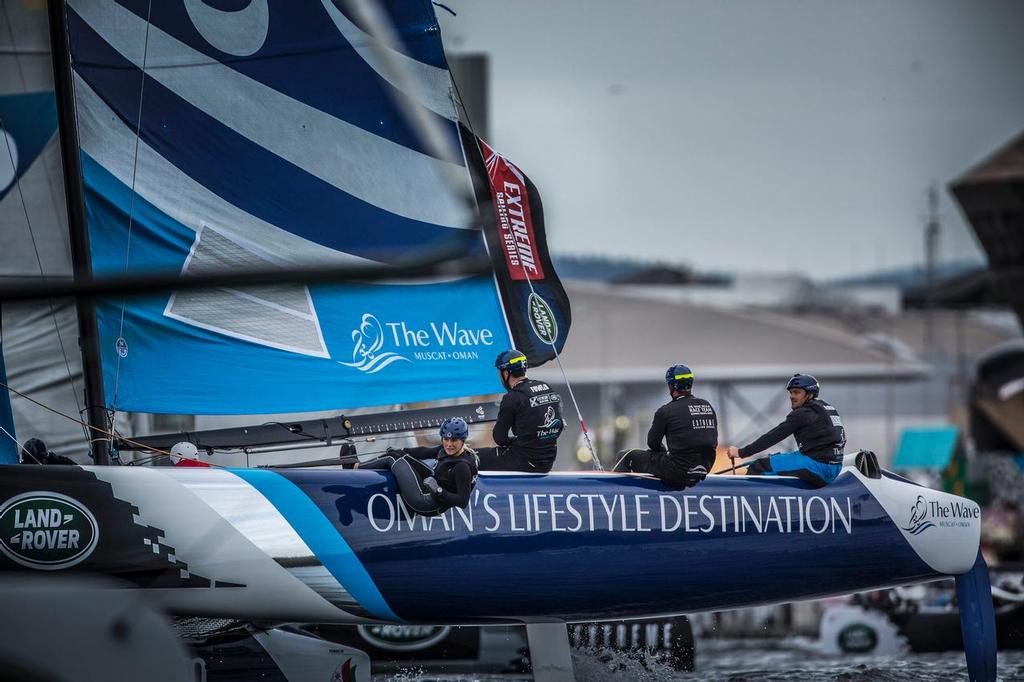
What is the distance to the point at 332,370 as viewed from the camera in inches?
321

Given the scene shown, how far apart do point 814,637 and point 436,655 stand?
641 cm

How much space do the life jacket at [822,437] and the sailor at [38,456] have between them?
4.43 metres

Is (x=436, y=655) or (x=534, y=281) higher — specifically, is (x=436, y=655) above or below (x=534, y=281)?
below

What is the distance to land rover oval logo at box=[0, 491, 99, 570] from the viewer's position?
569cm

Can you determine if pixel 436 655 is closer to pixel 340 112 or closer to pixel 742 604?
pixel 742 604

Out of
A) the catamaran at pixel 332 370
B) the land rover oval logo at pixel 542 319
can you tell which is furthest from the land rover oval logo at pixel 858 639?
the land rover oval logo at pixel 542 319

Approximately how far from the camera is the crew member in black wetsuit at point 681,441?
737cm

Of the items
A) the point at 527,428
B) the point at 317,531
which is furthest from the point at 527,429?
the point at 317,531

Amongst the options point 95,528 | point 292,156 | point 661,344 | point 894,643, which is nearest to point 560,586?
point 95,528

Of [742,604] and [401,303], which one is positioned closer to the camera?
[742,604]

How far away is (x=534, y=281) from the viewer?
28.8 feet

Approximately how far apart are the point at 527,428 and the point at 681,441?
3.04 ft

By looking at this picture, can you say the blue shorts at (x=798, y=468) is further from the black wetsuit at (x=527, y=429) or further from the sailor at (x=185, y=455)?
the sailor at (x=185, y=455)

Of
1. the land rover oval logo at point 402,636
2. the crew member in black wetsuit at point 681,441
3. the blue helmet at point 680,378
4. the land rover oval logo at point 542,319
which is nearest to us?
the crew member in black wetsuit at point 681,441
